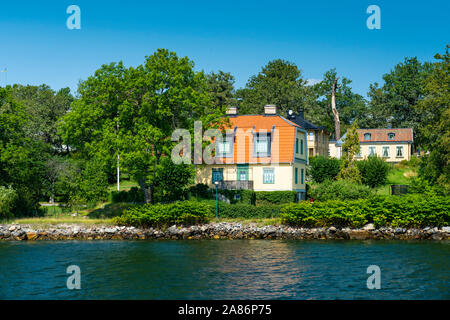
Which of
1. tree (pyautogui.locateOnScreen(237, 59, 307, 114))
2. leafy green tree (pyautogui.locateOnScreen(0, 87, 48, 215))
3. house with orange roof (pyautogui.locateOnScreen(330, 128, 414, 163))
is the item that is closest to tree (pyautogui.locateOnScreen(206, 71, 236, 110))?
tree (pyautogui.locateOnScreen(237, 59, 307, 114))

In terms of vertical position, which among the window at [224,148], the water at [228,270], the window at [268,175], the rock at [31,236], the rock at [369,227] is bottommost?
the rock at [31,236]

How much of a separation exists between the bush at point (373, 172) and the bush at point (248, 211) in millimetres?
17170

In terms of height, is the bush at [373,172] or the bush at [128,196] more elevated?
the bush at [373,172]

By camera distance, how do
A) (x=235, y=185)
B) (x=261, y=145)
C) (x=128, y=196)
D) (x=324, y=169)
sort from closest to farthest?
(x=235, y=185), (x=261, y=145), (x=128, y=196), (x=324, y=169)

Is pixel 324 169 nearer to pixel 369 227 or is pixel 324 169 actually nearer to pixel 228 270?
pixel 369 227

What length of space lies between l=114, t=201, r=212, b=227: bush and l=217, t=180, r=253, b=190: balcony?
6098 millimetres

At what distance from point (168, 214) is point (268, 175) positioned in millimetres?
11503

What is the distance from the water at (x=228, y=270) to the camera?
21938 millimetres

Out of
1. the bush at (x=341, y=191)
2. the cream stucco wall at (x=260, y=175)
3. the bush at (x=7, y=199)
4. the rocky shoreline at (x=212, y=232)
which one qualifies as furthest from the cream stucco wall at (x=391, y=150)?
the bush at (x=7, y=199)

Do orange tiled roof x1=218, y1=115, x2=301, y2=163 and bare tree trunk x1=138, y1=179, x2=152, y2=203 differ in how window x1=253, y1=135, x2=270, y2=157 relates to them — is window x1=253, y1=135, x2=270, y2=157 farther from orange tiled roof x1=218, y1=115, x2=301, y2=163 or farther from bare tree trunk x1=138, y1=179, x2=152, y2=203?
bare tree trunk x1=138, y1=179, x2=152, y2=203

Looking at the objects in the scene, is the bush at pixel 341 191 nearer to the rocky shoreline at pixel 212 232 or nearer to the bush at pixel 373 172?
the rocky shoreline at pixel 212 232

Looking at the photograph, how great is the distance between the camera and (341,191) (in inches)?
1812

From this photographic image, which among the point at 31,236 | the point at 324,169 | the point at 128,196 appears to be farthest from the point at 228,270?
the point at 324,169

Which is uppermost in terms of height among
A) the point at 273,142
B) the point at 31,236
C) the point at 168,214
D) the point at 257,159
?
the point at 273,142
